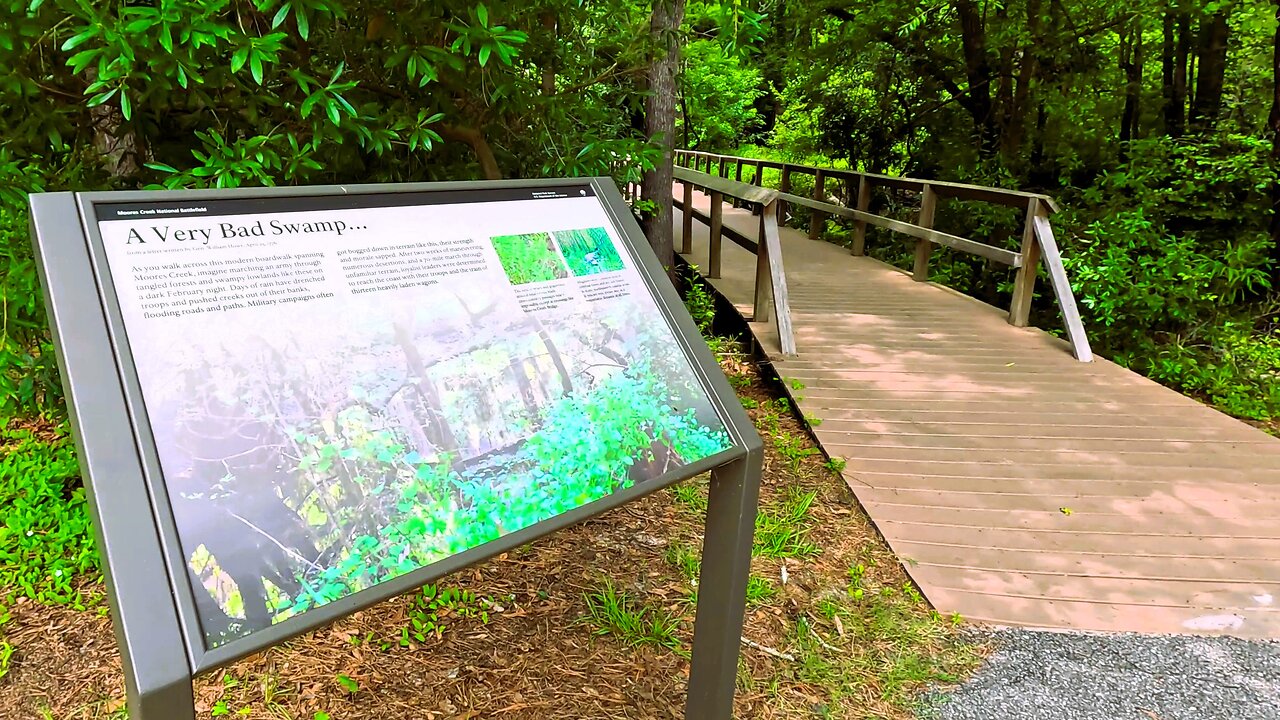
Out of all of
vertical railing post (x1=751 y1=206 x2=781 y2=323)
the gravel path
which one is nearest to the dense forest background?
vertical railing post (x1=751 y1=206 x2=781 y2=323)

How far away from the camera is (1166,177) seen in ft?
25.4

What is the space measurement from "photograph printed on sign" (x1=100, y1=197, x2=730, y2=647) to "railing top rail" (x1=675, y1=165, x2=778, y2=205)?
3.75m

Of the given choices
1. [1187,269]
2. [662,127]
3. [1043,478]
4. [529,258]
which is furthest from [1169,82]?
[529,258]

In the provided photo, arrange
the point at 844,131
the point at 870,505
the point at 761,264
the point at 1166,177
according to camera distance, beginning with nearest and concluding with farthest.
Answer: the point at 870,505 < the point at 761,264 < the point at 1166,177 < the point at 844,131

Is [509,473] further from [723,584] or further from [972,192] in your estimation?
[972,192]

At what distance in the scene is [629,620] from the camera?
8.55ft

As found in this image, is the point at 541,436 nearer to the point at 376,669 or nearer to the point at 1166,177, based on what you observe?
the point at 376,669

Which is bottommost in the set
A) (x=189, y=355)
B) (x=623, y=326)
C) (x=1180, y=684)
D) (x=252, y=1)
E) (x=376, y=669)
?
(x=1180, y=684)

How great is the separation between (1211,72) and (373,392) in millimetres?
10227

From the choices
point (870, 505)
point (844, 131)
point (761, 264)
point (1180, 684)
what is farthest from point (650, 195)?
Result: point (844, 131)

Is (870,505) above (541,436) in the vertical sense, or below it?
below

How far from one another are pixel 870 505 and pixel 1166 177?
6.69 m

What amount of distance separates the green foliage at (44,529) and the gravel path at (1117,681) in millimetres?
3010

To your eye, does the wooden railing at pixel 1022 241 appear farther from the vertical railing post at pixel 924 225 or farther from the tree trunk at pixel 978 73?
the tree trunk at pixel 978 73
